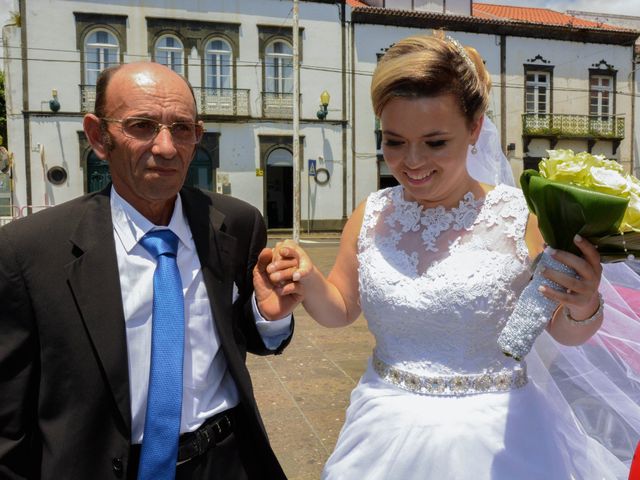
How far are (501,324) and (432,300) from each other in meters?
0.22

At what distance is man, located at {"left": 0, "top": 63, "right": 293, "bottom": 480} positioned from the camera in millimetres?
1553

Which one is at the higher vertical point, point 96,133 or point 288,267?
point 96,133

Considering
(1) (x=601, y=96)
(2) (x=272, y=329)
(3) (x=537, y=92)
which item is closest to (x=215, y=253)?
(2) (x=272, y=329)

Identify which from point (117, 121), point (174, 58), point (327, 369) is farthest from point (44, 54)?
point (117, 121)

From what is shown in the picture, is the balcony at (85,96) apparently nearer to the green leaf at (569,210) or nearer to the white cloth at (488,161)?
the white cloth at (488,161)

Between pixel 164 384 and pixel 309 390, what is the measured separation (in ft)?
9.02

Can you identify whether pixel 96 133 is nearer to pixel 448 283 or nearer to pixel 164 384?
pixel 164 384

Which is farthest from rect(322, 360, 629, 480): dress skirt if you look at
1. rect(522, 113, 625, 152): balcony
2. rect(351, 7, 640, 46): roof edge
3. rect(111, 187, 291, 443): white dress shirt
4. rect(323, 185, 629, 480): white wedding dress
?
rect(522, 113, 625, 152): balcony

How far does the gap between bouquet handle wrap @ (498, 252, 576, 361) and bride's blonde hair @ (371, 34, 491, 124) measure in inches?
22.3

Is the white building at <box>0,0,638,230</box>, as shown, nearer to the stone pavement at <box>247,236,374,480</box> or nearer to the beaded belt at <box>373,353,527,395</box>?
the stone pavement at <box>247,236,374,480</box>

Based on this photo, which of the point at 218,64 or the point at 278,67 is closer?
the point at 218,64

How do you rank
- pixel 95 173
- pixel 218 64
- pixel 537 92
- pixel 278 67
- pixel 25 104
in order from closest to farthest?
pixel 25 104, pixel 95 173, pixel 218 64, pixel 278 67, pixel 537 92

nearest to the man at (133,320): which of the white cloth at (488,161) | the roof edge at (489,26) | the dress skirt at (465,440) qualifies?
the dress skirt at (465,440)

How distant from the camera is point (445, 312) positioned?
1.73 m
